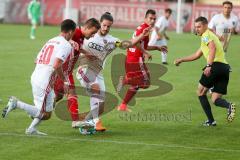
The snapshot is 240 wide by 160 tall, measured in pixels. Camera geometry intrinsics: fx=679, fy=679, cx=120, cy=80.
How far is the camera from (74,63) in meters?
12.4

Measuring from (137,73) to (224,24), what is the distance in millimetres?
5424

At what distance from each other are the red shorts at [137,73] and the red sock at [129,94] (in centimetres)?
20

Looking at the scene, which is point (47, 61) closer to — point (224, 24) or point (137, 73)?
point (137, 73)

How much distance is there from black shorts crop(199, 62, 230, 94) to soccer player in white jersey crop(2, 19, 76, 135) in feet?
9.98

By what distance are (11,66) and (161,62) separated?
6340 mm

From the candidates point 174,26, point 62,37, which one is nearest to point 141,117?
point 62,37

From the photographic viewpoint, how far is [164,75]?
72.6 ft

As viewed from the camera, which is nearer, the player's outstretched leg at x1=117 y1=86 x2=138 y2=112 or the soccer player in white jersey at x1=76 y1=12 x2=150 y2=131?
the soccer player in white jersey at x1=76 y1=12 x2=150 y2=131

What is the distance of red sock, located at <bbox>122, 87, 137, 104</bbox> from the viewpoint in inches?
608

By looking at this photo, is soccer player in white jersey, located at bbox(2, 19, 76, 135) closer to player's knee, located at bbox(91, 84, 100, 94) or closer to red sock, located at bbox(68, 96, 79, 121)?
red sock, located at bbox(68, 96, 79, 121)

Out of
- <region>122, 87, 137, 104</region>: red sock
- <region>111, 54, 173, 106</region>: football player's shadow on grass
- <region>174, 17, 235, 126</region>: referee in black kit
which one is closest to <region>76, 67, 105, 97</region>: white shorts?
<region>174, 17, 235, 126</region>: referee in black kit

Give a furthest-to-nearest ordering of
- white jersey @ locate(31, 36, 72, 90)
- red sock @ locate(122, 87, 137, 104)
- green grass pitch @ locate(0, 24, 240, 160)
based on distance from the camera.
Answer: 1. red sock @ locate(122, 87, 137, 104)
2. white jersey @ locate(31, 36, 72, 90)
3. green grass pitch @ locate(0, 24, 240, 160)

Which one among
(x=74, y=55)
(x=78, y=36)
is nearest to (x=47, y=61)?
(x=74, y=55)

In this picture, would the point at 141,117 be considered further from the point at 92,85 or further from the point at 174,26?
the point at 174,26
